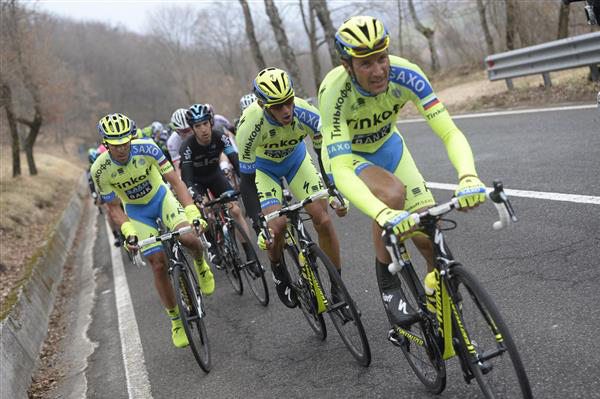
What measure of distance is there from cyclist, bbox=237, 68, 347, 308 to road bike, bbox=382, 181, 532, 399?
1518 millimetres

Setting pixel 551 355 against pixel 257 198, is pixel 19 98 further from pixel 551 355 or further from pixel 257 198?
pixel 551 355

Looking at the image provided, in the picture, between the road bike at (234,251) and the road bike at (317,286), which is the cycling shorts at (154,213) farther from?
the road bike at (317,286)

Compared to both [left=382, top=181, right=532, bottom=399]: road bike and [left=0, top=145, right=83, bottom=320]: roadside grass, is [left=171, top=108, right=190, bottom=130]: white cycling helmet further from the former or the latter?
[left=382, top=181, right=532, bottom=399]: road bike

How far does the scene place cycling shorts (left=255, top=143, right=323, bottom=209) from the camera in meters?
5.89

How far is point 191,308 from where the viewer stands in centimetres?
578

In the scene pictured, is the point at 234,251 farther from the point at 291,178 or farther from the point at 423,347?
the point at 423,347

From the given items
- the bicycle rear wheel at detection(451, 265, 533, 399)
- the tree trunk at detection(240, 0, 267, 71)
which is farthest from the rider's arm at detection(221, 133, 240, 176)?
the tree trunk at detection(240, 0, 267, 71)

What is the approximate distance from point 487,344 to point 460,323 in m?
0.21

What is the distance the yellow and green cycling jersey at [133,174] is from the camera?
629 centimetres

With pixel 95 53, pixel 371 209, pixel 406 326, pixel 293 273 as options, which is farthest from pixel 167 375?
pixel 95 53

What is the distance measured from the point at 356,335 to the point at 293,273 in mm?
1176

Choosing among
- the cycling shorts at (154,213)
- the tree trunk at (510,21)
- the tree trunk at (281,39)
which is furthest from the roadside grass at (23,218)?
the tree trunk at (510,21)

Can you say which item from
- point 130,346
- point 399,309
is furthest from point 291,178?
point 130,346

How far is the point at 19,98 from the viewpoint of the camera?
3216 cm
